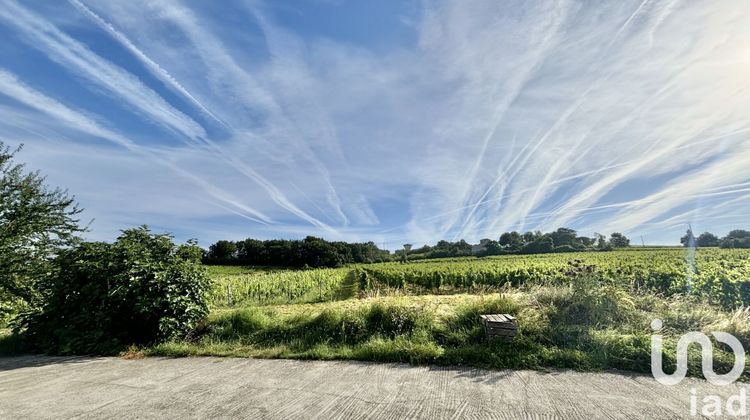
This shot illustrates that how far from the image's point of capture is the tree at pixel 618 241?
65.3 meters

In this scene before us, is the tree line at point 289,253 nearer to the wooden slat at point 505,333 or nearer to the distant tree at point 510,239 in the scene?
Result: the distant tree at point 510,239

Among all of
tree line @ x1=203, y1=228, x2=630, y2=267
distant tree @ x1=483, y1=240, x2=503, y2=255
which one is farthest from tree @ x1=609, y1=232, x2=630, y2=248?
distant tree @ x1=483, y1=240, x2=503, y2=255

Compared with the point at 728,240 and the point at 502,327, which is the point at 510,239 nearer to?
the point at 728,240

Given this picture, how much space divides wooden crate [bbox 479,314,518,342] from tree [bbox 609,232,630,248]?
241 ft

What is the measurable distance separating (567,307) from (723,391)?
2554 millimetres

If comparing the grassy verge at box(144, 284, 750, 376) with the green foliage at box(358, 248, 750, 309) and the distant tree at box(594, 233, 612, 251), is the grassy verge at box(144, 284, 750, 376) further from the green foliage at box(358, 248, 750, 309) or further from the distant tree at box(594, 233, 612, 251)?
the distant tree at box(594, 233, 612, 251)

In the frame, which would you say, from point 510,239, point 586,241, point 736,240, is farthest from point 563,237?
point 736,240

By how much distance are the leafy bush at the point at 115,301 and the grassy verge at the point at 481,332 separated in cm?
66

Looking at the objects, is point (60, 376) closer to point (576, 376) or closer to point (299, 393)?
point (299, 393)

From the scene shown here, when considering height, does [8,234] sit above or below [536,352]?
above

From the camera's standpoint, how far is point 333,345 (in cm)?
588

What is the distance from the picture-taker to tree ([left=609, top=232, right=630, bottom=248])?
6531 cm

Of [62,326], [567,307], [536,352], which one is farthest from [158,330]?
[567,307]

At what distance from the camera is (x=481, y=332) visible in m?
5.50
